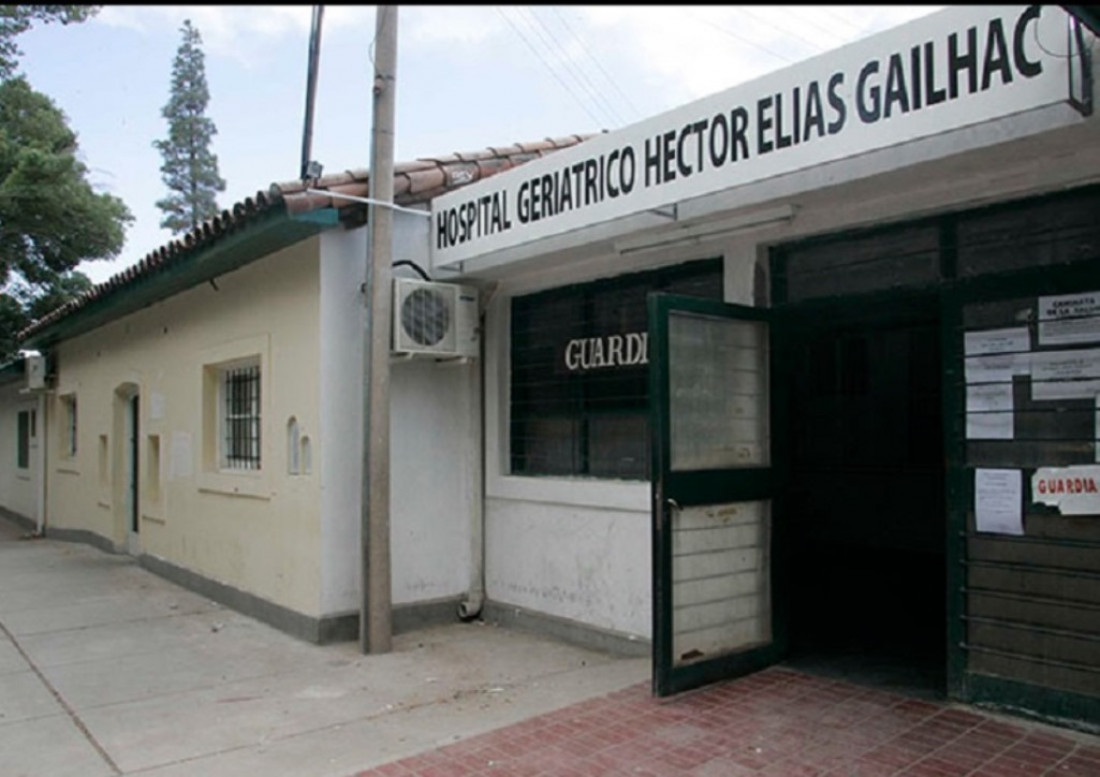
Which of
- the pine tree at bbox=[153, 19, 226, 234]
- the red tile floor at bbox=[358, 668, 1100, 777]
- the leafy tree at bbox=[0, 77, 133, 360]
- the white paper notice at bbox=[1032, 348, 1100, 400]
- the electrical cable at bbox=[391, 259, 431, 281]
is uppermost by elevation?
the pine tree at bbox=[153, 19, 226, 234]

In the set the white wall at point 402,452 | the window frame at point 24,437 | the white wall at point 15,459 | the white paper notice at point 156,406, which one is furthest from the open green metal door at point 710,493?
the window frame at point 24,437

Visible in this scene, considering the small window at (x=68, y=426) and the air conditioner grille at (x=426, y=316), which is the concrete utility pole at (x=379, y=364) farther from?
the small window at (x=68, y=426)

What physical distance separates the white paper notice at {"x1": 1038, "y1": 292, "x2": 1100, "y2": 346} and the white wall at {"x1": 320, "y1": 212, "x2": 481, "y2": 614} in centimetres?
450

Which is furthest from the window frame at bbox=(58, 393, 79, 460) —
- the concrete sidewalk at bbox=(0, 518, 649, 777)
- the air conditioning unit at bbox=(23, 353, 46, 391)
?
the concrete sidewalk at bbox=(0, 518, 649, 777)

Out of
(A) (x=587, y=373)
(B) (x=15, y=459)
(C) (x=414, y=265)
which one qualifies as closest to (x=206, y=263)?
(C) (x=414, y=265)

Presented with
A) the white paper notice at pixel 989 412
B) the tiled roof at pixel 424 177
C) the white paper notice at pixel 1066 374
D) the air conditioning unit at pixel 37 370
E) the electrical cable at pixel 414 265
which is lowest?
the white paper notice at pixel 989 412

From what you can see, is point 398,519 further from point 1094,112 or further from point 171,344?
point 1094,112

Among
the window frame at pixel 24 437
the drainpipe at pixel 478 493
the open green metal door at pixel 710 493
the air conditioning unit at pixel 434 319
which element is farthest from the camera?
the window frame at pixel 24 437

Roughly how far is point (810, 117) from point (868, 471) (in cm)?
698

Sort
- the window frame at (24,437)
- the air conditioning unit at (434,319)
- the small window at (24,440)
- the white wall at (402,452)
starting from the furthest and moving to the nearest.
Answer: the small window at (24,440)
the window frame at (24,437)
the white wall at (402,452)
the air conditioning unit at (434,319)

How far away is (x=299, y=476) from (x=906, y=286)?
4.77 metres

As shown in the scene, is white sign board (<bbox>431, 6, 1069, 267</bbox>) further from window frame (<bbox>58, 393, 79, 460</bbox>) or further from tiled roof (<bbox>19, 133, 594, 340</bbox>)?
window frame (<bbox>58, 393, 79, 460</bbox>)

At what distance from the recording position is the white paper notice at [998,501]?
14.4 feet

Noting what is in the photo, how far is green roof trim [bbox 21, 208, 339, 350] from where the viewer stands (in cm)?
658
